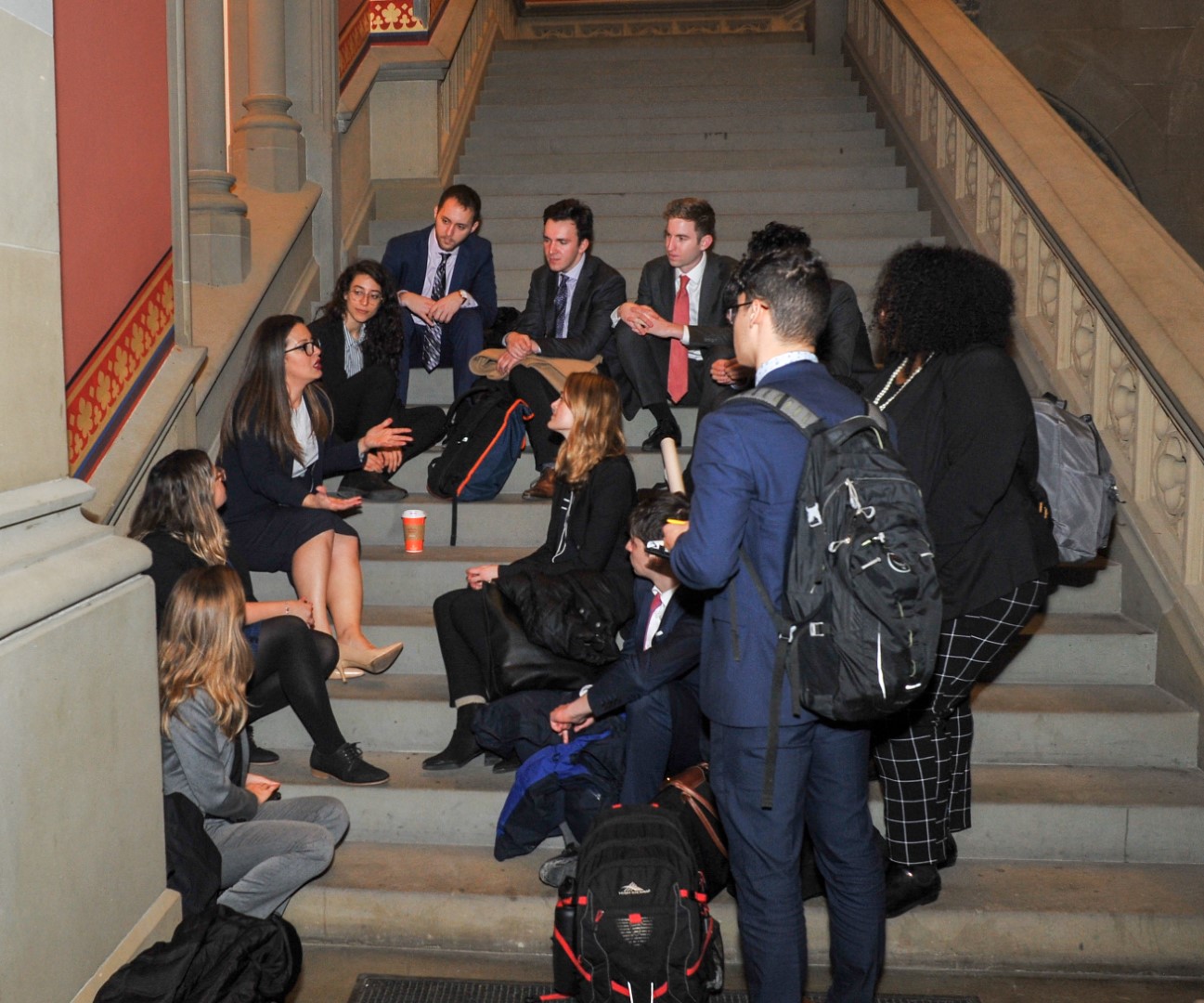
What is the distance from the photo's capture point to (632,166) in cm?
876

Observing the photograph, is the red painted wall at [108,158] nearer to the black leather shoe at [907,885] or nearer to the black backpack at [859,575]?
the black backpack at [859,575]

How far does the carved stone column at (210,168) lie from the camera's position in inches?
240

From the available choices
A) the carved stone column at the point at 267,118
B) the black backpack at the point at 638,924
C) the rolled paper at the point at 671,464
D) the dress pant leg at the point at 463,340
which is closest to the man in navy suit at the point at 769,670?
the black backpack at the point at 638,924

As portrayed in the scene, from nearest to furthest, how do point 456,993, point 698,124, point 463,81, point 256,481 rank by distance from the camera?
point 456,993, point 256,481, point 698,124, point 463,81

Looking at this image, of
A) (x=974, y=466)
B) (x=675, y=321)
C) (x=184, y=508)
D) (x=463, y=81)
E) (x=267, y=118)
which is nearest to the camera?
(x=974, y=466)

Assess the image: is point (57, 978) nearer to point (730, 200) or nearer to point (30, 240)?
point (30, 240)

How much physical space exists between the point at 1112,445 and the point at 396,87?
5388mm

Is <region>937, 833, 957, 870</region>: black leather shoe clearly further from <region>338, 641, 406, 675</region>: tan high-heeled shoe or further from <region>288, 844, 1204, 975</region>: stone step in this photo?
<region>338, 641, 406, 675</region>: tan high-heeled shoe

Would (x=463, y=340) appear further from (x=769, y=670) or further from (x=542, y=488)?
(x=769, y=670)

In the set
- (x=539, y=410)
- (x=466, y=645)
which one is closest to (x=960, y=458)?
(x=466, y=645)

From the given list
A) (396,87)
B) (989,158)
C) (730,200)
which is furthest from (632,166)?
(989,158)

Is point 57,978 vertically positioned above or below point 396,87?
below

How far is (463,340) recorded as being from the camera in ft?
20.9

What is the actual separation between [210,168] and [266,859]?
3.84 meters
